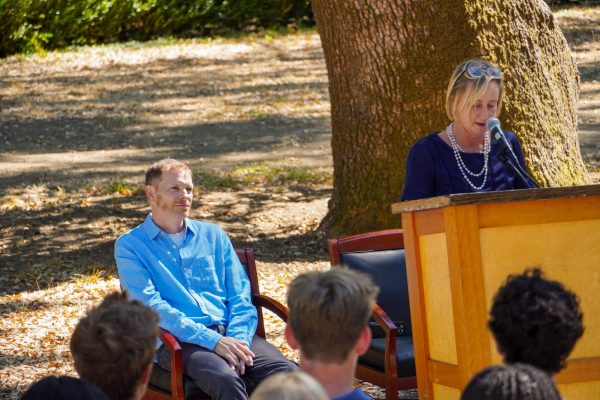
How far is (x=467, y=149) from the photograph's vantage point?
535 centimetres

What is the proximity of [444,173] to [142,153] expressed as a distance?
30.3 feet

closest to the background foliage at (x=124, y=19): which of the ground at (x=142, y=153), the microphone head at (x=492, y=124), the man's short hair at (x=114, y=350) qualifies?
the ground at (x=142, y=153)

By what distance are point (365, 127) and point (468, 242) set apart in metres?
4.33

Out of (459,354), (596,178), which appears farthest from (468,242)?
(596,178)

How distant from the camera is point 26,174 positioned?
12.7 metres

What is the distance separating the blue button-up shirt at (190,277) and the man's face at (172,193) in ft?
0.37

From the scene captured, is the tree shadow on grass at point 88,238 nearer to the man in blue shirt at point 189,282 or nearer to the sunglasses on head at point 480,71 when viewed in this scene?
the man in blue shirt at point 189,282

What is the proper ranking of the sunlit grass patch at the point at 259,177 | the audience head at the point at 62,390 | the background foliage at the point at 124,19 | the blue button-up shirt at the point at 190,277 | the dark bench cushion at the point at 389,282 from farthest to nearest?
the background foliage at the point at 124,19 < the sunlit grass patch at the point at 259,177 < the dark bench cushion at the point at 389,282 < the blue button-up shirt at the point at 190,277 < the audience head at the point at 62,390

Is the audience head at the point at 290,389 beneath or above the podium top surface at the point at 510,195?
beneath

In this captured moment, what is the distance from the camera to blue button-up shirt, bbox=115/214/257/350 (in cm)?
556

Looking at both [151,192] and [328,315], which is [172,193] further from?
[328,315]

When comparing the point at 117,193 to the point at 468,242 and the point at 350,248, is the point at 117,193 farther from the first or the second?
the point at 468,242

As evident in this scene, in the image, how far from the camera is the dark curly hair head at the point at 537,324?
333 cm

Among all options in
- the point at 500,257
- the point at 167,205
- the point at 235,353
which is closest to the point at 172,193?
the point at 167,205
